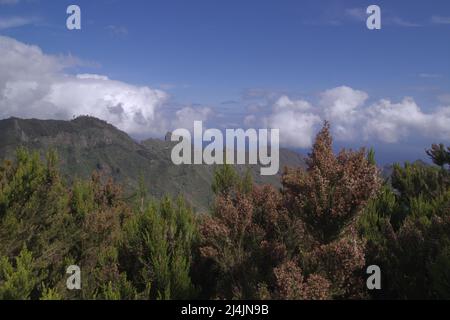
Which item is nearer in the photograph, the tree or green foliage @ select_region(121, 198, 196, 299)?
the tree

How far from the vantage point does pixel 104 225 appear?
1672cm

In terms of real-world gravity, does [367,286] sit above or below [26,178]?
below

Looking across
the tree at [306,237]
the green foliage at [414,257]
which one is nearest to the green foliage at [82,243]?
the tree at [306,237]

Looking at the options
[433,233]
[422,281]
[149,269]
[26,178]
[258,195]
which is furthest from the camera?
[26,178]

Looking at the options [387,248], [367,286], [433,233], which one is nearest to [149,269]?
[367,286]

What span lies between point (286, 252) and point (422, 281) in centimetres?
360

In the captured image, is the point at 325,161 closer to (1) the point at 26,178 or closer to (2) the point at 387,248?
(2) the point at 387,248

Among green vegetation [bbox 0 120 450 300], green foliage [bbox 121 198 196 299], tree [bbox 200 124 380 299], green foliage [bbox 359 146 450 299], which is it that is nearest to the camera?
tree [bbox 200 124 380 299]

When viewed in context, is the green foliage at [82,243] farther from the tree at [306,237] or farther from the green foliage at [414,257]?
the green foliage at [414,257]

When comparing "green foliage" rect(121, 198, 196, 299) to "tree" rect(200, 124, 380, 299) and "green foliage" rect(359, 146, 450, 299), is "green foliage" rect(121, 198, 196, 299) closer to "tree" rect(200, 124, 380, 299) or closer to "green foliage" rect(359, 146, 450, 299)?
"tree" rect(200, 124, 380, 299)

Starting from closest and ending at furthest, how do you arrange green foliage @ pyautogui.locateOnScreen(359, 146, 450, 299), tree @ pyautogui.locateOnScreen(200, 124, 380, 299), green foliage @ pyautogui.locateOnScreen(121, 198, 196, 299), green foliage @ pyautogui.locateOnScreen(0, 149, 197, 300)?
1. tree @ pyautogui.locateOnScreen(200, 124, 380, 299)
2. green foliage @ pyautogui.locateOnScreen(359, 146, 450, 299)
3. green foliage @ pyautogui.locateOnScreen(0, 149, 197, 300)
4. green foliage @ pyautogui.locateOnScreen(121, 198, 196, 299)

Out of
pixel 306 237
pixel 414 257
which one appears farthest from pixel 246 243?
pixel 414 257

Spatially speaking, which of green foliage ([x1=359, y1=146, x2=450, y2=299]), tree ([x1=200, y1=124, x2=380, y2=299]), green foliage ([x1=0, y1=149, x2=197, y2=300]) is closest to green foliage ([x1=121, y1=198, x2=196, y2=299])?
green foliage ([x1=0, y1=149, x2=197, y2=300])

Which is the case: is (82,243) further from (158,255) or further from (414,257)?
(414,257)
